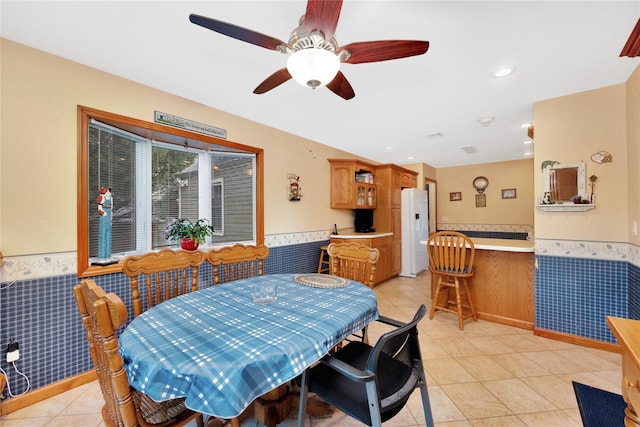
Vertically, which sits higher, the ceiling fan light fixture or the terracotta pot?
the ceiling fan light fixture

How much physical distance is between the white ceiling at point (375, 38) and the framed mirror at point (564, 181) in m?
0.68

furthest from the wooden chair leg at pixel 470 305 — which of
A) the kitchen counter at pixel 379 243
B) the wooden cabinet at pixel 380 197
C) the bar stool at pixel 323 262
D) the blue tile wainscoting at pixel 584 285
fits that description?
the bar stool at pixel 323 262

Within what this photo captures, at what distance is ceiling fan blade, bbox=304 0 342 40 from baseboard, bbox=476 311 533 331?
10.3 ft

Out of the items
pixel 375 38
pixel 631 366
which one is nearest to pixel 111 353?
pixel 631 366

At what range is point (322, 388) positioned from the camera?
1189mm

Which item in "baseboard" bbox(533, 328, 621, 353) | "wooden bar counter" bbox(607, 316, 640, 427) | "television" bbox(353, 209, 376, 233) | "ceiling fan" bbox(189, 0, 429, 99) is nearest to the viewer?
"wooden bar counter" bbox(607, 316, 640, 427)

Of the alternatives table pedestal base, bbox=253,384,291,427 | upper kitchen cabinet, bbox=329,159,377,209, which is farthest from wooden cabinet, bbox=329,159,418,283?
table pedestal base, bbox=253,384,291,427

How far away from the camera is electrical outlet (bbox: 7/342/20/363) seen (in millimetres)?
1646

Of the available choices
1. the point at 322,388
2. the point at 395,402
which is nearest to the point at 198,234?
the point at 322,388

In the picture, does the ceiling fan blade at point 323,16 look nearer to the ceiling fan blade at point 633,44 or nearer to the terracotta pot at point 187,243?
the ceiling fan blade at point 633,44

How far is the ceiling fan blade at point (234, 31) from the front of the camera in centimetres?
113

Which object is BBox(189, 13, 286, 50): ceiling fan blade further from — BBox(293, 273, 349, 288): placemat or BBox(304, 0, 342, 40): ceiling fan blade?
BBox(293, 273, 349, 288): placemat

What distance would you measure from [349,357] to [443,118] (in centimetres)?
279

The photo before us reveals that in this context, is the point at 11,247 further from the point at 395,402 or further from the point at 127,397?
the point at 395,402
